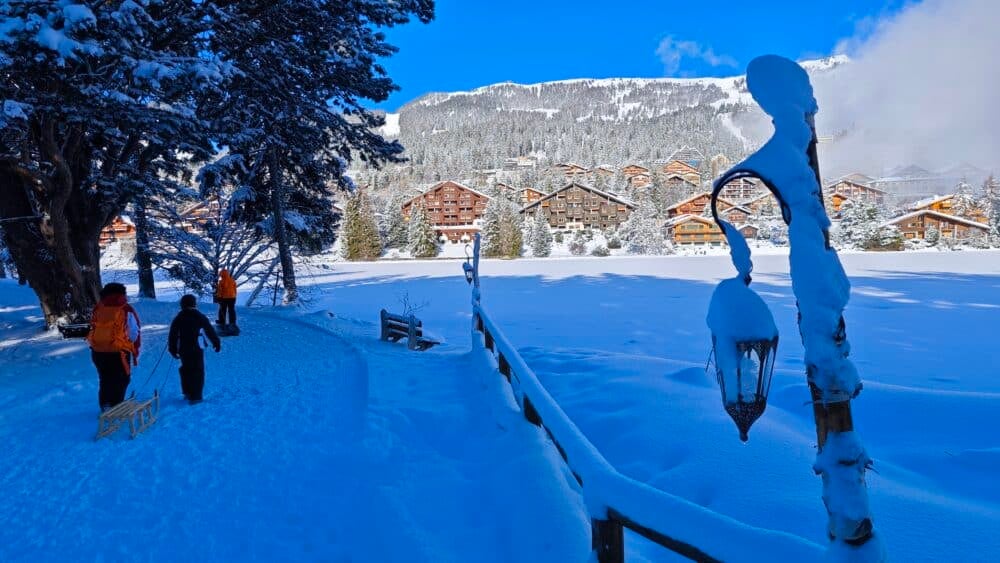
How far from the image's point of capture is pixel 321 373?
8641 mm

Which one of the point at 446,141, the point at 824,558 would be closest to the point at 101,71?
the point at 824,558

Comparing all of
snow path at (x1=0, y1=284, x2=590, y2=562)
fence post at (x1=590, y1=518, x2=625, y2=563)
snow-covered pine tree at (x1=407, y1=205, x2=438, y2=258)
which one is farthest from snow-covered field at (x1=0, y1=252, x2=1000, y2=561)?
snow-covered pine tree at (x1=407, y1=205, x2=438, y2=258)

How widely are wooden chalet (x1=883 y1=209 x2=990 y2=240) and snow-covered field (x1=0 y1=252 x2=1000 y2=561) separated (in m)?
60.3

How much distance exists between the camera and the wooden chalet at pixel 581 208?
249 feet

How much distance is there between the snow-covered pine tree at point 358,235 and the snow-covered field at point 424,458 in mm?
50431

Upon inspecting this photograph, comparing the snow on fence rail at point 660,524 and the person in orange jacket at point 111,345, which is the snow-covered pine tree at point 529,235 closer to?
the person in orange jacket at point 111,345

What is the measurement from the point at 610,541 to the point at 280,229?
17560 mm

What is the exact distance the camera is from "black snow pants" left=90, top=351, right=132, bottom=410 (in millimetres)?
6148

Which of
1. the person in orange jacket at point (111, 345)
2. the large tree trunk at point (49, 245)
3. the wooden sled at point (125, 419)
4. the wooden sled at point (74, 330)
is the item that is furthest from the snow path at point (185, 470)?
the large tree trunk at point (49, 245)

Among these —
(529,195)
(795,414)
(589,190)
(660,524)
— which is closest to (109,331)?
(660,524)

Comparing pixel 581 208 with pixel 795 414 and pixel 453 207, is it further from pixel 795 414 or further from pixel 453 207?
pixel 795 414

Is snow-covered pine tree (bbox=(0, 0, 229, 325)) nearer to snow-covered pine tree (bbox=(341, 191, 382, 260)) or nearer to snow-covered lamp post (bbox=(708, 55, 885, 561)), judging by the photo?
snow-covered lamp post (bbox=(708, 55, 885, 561))

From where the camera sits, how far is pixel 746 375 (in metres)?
1.69

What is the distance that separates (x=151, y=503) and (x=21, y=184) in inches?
404
